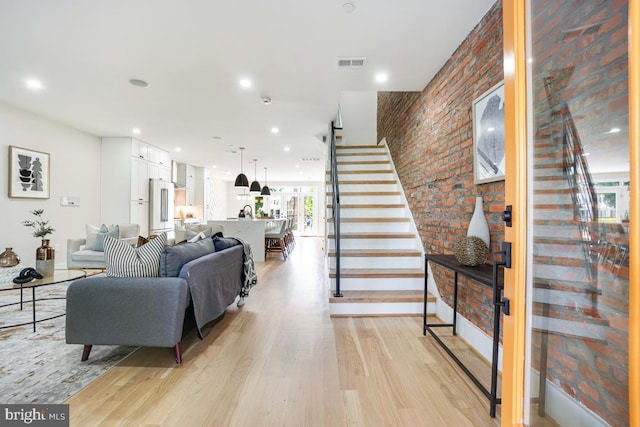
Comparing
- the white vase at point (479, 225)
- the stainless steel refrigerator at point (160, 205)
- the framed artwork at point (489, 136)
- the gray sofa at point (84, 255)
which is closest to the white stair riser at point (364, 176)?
the framed artwork at point (489, 136)

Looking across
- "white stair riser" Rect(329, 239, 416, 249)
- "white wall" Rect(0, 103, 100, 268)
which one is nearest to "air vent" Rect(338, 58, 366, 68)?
"white stair riser" Rect(329, 239, 416, 249)

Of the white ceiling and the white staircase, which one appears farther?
the white staircase

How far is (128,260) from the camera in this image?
85.1 inches

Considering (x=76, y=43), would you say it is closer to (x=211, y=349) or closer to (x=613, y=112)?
→ (x=211, y=349)

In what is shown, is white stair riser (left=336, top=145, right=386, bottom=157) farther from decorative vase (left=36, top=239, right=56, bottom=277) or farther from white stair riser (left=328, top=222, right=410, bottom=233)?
decorative vase (left=36, top=239, right=56, bottom=277)

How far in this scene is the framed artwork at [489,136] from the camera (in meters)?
2.09

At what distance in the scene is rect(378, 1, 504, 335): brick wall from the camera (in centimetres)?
223

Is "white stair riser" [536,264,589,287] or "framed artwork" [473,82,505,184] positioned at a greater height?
"framed artwork" [473,82,505,184]

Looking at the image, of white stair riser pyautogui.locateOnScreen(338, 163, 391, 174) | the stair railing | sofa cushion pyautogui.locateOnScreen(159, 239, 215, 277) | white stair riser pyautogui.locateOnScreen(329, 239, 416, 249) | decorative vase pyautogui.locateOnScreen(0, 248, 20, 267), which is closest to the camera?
the stair railing

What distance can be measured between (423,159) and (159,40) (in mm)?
3019

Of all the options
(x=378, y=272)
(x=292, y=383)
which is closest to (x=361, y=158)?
(x=378, y=272)

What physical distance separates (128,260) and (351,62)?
277cm

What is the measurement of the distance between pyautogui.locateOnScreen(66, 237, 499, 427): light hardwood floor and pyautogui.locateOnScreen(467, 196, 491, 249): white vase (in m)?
0.96

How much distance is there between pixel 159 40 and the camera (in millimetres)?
2713
